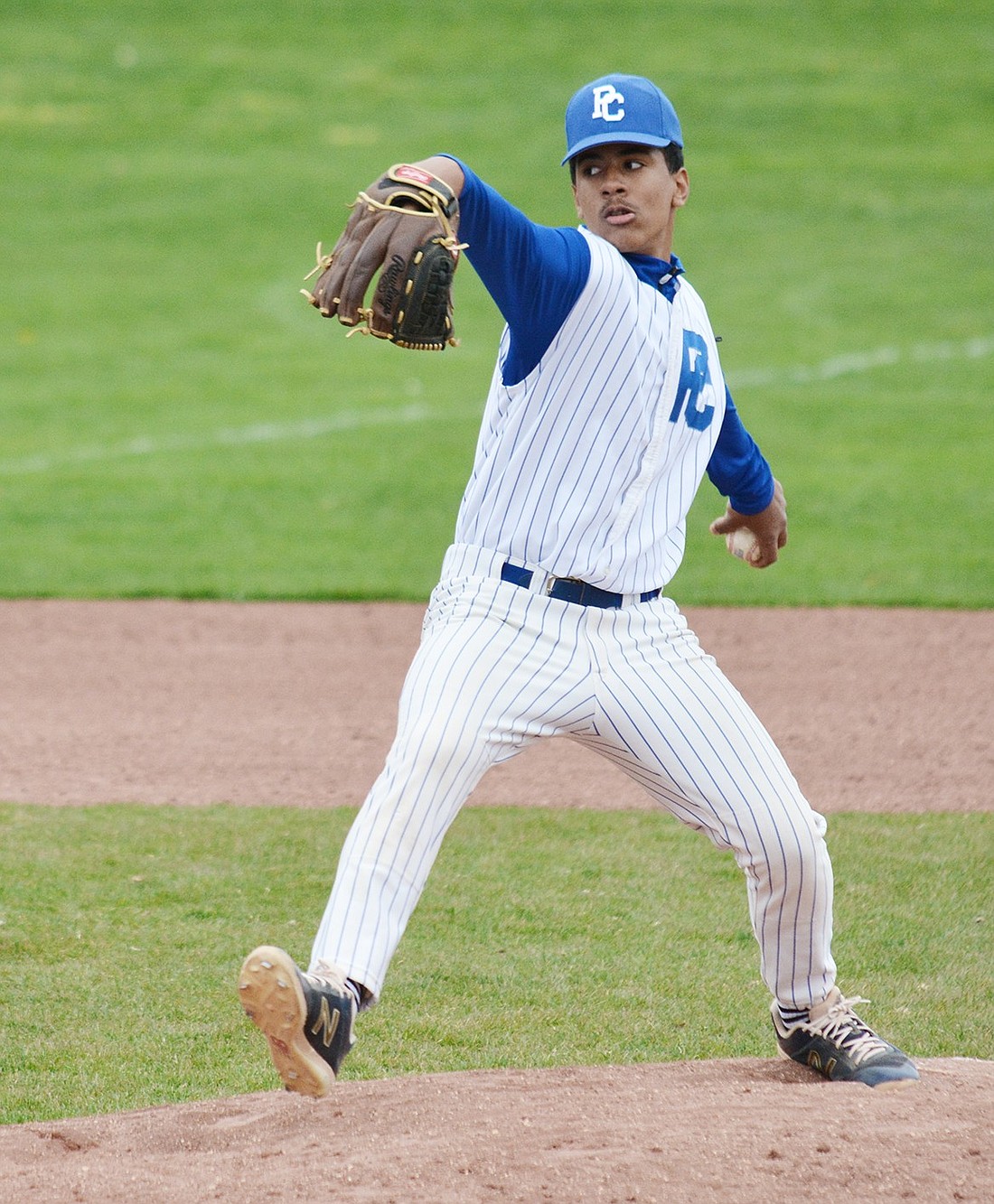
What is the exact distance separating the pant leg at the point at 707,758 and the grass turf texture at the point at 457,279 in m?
5.89

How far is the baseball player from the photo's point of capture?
328 centimetres

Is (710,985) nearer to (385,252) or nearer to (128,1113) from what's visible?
(128,1113)

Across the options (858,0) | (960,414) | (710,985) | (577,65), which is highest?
(858,0)

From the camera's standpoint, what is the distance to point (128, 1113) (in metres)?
3.82

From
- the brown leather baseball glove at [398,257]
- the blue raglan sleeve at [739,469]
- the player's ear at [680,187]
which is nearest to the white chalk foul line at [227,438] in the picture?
the blue raglan sleeve at [739,469]

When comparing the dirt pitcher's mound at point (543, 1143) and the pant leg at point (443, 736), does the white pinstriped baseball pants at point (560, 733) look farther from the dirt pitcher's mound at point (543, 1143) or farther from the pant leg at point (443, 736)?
the dirt pitcher's mound at point (543, 1143)

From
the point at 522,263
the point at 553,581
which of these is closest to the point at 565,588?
the point at 553,581

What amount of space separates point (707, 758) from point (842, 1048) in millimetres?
811

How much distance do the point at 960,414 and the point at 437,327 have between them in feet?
36.1

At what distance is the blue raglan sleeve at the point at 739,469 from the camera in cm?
409

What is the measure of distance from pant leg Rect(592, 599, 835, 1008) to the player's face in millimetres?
795

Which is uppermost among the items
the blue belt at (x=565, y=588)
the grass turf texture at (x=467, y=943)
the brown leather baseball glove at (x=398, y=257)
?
the brown leather baseball glove at (x=398, y=257)

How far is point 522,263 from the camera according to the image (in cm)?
325

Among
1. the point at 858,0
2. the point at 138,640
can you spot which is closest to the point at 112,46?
the point at 858,0
